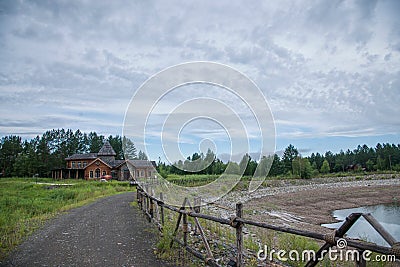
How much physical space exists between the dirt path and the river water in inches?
232

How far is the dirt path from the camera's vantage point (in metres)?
6.03

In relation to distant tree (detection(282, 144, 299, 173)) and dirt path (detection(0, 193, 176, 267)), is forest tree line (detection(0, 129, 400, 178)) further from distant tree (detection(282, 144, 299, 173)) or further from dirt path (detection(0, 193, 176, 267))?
dirt path (detection(0, 193, 176, 267))

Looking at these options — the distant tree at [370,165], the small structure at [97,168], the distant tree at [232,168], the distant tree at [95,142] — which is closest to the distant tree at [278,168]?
the distant tree at [370,165]

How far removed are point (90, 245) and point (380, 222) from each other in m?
15.5

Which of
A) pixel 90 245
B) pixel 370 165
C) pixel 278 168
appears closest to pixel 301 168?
pixel 278 168

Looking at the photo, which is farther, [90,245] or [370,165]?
[370,165]

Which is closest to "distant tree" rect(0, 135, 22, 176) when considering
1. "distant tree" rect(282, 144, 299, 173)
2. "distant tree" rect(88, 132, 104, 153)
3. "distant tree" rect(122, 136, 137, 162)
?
"distant tree" rect(88, 132, 104, 153)

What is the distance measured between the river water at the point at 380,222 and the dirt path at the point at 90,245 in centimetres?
588

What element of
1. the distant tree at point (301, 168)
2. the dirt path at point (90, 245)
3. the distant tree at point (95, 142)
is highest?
the distant tree at point (95, 142)

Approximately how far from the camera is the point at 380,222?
54.9 feet

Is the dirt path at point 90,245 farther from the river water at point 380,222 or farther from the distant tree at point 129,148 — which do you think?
the river water at point 380,222

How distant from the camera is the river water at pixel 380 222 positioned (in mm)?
11253

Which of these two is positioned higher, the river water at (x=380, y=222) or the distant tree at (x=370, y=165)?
the distant tree at (x=370, y=165)

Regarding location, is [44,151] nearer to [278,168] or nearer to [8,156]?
[8,156]
